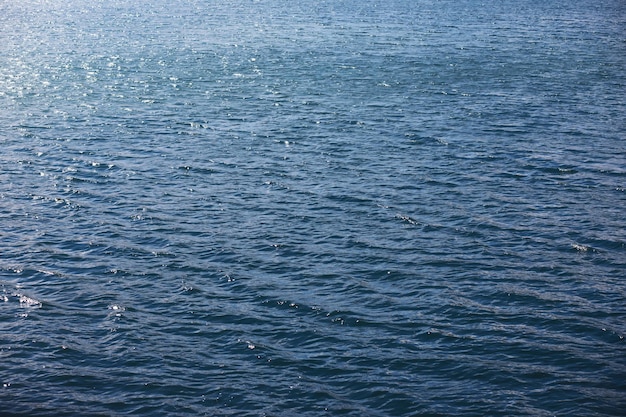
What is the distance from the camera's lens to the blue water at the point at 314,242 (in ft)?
133

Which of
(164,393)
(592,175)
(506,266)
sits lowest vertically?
(164,393)

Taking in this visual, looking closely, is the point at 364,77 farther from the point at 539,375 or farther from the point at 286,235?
the point at 539,375

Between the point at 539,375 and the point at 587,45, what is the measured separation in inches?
4340

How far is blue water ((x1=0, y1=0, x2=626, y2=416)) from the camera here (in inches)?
1599

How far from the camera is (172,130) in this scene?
85438 millimetres

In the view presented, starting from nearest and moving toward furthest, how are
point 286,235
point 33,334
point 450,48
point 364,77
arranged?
point 33,334 < point 286,235 < point 364,77 < point 450,48

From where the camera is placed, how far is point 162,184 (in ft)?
226

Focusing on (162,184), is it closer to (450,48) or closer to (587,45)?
(450,48)

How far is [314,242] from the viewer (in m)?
57.4

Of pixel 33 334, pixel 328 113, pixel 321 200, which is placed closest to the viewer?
pixel 33 334

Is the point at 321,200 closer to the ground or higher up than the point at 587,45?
closer to the ground

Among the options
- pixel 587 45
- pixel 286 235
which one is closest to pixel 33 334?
pixel 286 235

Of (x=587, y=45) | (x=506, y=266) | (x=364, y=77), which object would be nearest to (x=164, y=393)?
(x=506, y=266)

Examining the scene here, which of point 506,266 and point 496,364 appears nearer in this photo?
point 496,364
